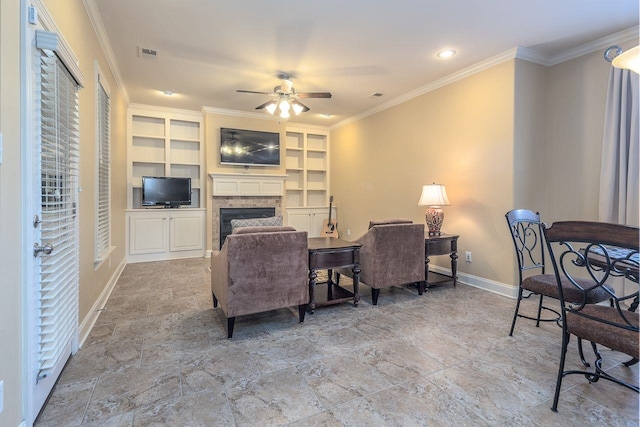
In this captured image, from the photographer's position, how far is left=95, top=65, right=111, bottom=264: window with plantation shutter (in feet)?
10.3

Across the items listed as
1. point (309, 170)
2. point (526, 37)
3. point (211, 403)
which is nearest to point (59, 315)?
point (211, 403)

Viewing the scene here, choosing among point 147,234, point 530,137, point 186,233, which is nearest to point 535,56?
point 530,137

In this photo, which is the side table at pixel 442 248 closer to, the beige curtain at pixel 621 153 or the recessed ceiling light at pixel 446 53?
the beige curtain at pixel 621 153

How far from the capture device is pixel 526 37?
10.3ft

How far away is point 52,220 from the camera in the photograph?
1.69m

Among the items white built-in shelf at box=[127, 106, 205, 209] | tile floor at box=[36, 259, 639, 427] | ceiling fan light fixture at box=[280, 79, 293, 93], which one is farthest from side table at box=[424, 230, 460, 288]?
white built-in shelf at box=[127, 106, 205, 209]

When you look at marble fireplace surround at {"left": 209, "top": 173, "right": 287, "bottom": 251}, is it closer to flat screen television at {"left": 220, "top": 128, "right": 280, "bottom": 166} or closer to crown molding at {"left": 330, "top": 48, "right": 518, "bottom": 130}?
flat screen television at {"left": 220, "top": 128, "right": 280, "bottom": 166}

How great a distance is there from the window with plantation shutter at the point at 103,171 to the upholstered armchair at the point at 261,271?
4.86 feet

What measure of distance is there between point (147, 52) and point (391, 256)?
11.5 ft

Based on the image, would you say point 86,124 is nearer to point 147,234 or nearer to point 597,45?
point 147,234

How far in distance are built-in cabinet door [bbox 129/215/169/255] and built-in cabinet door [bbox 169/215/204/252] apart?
0.12m

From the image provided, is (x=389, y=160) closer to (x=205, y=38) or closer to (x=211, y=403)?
(x=205, y=38)

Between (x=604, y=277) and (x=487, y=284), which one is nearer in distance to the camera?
(x=604, y=277)

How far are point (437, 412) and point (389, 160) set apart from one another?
419 cm
